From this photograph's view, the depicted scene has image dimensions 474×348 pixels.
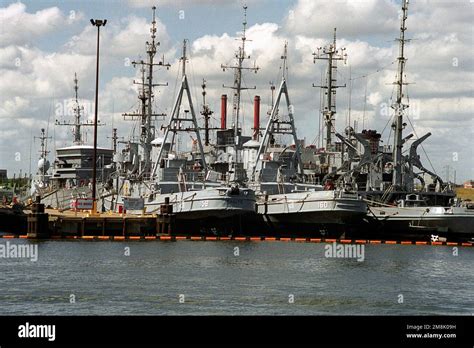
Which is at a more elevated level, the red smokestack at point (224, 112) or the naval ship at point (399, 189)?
the red smokestack at point (224, 112)

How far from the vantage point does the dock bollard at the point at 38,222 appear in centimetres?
6538

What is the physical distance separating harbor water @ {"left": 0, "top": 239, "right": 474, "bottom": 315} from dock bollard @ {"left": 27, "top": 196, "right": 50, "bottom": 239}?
3.78 m

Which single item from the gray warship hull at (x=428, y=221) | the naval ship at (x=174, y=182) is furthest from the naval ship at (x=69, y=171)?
the gray warship hull at (x=428, y=221)

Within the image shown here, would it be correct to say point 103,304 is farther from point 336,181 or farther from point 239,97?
point 239,97

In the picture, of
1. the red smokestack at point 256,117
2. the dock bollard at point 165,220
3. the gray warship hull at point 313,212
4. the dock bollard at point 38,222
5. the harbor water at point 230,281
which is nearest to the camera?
the harbor water at point 230,281

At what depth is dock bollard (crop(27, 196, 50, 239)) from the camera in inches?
2574

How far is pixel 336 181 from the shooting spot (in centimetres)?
8162

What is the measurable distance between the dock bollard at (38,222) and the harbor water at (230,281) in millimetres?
3778

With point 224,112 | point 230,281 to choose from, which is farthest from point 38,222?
point 224,112

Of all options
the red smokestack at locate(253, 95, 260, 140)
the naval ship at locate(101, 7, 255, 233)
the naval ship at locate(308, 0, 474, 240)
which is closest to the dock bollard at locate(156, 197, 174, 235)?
the naval ship at locate(101, 7, 255, 233)

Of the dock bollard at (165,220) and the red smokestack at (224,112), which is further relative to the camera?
the red smokestack at (224,112)

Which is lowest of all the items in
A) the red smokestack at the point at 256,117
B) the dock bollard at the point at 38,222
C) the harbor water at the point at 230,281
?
the harbor water at the point at 230,281

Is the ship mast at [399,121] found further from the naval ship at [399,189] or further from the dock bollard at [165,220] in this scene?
the dock bollard at [165,220]
